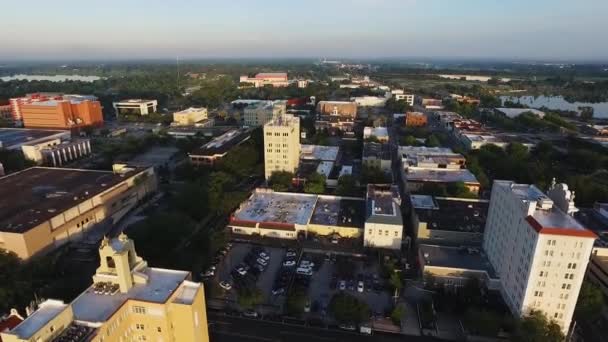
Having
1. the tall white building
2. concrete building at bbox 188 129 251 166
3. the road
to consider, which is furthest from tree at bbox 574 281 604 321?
concrete building at bbox 188 129 251 166

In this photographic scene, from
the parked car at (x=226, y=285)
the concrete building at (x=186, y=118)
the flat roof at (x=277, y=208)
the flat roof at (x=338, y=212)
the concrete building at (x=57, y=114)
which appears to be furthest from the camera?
the concrete building at (x=186, y=118)

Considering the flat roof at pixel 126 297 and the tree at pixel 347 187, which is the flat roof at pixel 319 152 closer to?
the tree at pixel 347 187

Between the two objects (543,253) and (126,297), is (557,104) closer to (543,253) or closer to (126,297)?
(543,253)

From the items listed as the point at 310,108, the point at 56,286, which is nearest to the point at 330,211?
the point at 56,286

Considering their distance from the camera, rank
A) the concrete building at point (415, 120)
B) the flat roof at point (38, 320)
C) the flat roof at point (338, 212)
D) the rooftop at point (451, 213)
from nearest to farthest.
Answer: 1. the flat roof at point (38, 320)
2. the rooftop at point (451, 213)
3. the flat roof at point (338, 212)
4. the concrete building at point (415, 120)

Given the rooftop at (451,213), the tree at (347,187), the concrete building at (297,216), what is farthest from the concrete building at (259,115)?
the rooftop at (451,213)

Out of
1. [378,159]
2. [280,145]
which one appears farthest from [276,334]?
[378,159]

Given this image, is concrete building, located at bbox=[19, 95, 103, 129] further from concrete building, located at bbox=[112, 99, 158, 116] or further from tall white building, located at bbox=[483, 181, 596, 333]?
tall white building, located at bbox=[483, 181, 596, 333]
